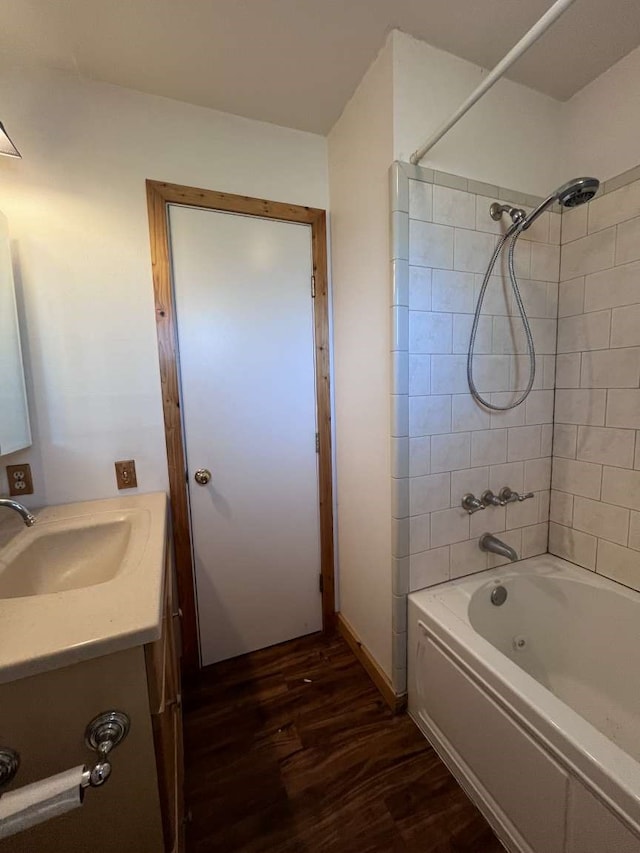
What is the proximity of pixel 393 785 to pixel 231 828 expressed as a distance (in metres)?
0.55

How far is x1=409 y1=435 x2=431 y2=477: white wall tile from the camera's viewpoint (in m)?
1.34

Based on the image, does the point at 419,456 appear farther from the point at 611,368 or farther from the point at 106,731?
the point at 106,731

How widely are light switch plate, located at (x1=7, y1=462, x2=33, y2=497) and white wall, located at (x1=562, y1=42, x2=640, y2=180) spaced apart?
101 inches

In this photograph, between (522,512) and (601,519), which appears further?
(522,512)

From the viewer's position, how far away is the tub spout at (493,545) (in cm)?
145

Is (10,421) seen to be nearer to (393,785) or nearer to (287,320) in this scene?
(287,320)

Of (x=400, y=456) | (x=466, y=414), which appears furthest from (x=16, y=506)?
(x=466, y=414)

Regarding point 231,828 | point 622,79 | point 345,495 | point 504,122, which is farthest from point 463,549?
point 622,79

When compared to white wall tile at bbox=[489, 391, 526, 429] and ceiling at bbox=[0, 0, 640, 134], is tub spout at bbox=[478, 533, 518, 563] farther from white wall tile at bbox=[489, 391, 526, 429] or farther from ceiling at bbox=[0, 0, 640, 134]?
ceiling at bbox=[0, 0, 640, 134]

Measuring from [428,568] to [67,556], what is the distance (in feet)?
4.37

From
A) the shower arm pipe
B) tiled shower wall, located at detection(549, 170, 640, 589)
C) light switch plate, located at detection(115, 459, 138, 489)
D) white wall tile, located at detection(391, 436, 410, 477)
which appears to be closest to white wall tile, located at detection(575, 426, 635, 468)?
tiled shower wall, located at detection(549, 170, 640, 589)

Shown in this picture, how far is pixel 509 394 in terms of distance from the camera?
1.51 m

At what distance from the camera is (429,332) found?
4.34ft

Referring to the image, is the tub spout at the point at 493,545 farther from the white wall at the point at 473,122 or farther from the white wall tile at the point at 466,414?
the white wall at the point at 473,122
